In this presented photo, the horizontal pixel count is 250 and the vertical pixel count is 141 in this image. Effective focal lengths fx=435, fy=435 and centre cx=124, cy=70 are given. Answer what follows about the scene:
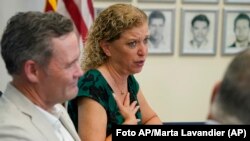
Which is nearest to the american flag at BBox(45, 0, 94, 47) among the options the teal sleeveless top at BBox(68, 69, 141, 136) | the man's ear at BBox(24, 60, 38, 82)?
the teal sleeveless top at BBox(68, 69, 141, 136)

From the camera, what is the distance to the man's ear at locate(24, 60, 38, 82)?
1540 millimetres

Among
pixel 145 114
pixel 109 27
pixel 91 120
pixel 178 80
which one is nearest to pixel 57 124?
pixel 91 120

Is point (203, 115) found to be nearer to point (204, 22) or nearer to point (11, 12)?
point (204, 22)

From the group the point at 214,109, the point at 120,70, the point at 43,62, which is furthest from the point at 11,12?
the point at 214,109

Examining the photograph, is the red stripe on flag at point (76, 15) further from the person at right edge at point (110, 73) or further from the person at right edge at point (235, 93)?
the person at right edge at point (235, 93)

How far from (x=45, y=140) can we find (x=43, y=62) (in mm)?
285

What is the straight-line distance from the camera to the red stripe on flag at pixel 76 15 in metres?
2.75

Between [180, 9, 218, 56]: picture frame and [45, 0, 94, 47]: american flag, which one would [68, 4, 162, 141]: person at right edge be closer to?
[45, 0, 94, 47]: american flag

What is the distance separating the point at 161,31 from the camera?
365 cm

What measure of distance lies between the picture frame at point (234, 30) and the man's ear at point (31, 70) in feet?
8.28

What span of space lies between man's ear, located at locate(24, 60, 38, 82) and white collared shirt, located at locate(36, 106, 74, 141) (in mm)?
112

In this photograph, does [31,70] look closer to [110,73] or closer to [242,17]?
[110,73]

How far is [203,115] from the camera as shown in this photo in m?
3.93

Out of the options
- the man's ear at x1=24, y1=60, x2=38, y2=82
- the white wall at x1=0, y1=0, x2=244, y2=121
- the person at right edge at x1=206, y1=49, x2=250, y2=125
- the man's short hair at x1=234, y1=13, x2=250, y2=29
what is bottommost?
the white wall at x1=0, y1=0, x2=244, y2=121
